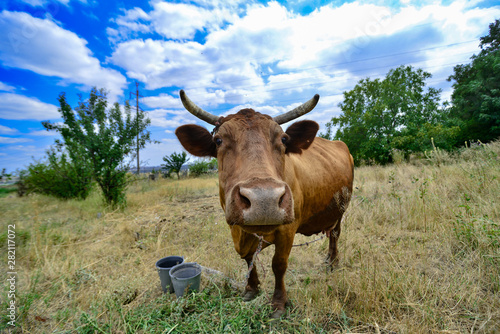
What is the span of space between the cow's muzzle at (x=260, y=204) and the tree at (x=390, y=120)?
18561 mm

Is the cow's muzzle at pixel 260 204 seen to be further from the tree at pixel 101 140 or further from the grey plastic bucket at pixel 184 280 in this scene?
the tree at pixel 101 140

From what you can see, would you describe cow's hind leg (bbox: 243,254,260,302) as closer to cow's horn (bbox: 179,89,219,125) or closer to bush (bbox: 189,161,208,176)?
cow's horn (bbox: 179,89,219,125)

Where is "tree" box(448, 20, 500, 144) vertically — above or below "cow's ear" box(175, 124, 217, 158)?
above

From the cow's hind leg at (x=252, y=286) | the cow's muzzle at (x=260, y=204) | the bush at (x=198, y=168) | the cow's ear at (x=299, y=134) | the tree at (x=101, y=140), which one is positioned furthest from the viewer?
the bush at (x=198, y=168)

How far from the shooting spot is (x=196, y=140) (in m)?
2.69

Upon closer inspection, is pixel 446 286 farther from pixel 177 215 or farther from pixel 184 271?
pixel 177 215

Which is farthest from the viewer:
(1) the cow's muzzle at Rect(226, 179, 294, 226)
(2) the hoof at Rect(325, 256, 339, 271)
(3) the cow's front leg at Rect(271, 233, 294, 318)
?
(2) the hoof at Rect(325, 256, 339, 271)

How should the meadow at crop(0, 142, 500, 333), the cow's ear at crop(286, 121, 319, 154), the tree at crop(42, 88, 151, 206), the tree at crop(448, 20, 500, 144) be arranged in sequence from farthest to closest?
the tree at crop(448, 20, 500, 144)
the tree at crop(42, 88, 151, 206)
the cow's ear at crop(286, 121, 319, 154)
the meadow at crop(0, 142, 500, 333)

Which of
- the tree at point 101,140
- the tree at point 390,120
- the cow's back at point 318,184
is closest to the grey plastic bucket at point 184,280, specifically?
the cow's back at point 318,184

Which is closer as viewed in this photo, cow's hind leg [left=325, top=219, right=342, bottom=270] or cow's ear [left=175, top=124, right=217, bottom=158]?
cow's ear [left=175, top=124, right=217, bottom=158]

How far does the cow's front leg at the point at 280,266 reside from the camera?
2.48 m

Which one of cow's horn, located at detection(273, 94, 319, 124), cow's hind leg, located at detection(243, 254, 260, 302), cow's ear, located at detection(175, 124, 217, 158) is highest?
cow's horn, located at detection(273, 94, 319, 124)

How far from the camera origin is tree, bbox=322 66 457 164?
16595mm

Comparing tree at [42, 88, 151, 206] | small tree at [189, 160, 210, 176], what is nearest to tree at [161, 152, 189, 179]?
small tree at [189, 160, 210, 176]
